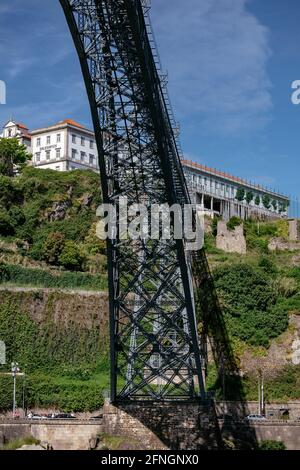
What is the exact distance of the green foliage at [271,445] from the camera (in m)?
33.4

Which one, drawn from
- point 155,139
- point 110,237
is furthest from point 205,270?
point 155,139

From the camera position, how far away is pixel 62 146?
217ft

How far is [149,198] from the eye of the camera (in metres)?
28.1

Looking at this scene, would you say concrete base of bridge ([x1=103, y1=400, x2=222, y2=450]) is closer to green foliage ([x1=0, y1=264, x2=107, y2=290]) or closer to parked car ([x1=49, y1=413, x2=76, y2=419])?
parked car ([x1=49, y1=413, x2=76, y2=419])

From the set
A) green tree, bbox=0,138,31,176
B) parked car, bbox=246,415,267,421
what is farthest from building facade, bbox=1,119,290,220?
parked car, bbox=246,415,267,421

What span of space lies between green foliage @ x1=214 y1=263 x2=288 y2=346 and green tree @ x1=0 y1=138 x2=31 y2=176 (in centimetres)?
1774

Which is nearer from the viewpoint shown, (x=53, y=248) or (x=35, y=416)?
(x=35, y=416)

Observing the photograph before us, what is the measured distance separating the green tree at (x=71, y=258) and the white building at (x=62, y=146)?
17059mm

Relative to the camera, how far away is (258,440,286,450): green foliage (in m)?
33.4

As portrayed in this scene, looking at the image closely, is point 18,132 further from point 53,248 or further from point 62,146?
point 53,248

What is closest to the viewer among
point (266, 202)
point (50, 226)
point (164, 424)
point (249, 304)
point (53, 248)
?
point (164, 424)

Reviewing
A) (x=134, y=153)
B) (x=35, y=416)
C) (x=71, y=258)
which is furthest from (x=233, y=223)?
(x=134, y=153)

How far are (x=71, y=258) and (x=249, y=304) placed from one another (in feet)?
34.0

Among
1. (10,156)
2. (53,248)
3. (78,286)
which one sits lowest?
(78,286)
